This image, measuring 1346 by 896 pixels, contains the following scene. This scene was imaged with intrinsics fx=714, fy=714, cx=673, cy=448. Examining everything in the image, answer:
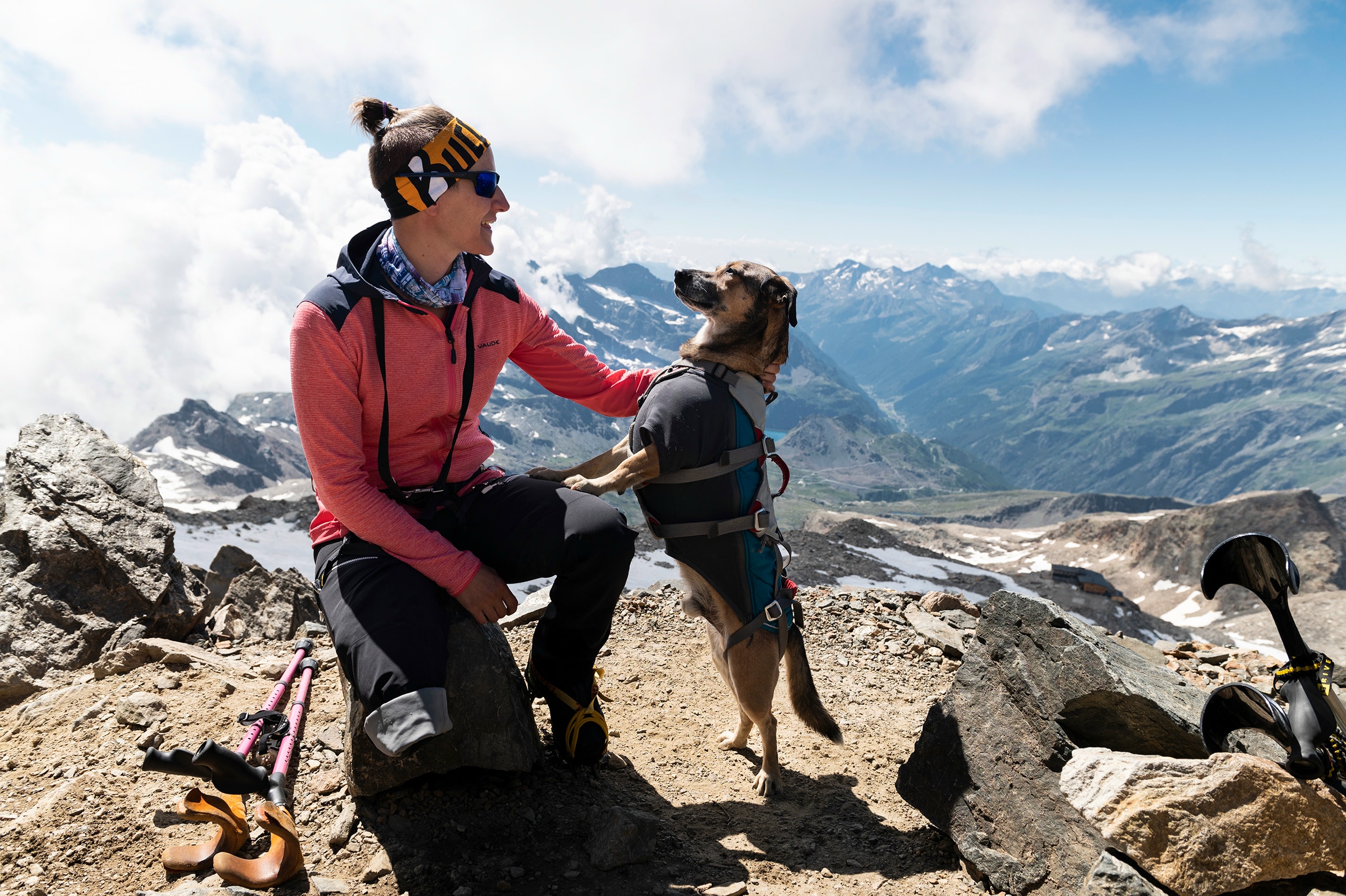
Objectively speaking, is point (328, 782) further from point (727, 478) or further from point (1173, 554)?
point (1173, 554)

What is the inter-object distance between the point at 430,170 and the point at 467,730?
3081 millimetres

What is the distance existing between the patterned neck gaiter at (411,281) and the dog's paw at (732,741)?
155 inches

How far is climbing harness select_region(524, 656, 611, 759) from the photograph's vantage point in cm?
451

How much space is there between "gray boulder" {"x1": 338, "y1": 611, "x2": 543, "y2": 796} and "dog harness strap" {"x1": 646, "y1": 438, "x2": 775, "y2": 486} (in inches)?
57.3

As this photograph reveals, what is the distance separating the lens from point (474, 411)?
4.61m

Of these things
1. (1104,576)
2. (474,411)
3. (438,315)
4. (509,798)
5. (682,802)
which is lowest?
(1104,576)

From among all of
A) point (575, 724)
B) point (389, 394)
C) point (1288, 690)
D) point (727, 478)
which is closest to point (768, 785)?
point (575, 724)

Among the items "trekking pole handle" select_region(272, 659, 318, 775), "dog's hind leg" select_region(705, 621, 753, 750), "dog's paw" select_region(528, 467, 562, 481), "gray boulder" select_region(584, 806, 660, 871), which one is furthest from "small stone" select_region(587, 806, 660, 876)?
"dog's paw" select_region(528, 467, 562, 481)

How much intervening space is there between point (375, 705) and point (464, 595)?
74 cm

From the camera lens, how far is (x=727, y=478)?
4.53 metres

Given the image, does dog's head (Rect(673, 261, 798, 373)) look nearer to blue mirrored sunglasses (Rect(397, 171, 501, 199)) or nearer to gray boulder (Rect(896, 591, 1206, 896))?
blue mirrored sunglasses (Rect(397, 171, 501, 199))

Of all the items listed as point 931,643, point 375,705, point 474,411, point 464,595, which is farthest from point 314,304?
point 931,643

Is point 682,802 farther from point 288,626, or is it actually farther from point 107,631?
point 107,631

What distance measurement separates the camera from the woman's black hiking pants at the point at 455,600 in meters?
3.43
